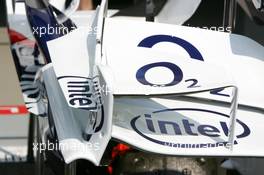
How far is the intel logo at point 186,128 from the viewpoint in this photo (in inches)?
53.1

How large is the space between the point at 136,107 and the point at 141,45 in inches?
9.6

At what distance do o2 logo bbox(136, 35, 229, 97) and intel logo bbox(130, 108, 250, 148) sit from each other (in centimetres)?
9

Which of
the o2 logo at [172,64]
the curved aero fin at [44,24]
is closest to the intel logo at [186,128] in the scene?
the o2 logo at [172,64]

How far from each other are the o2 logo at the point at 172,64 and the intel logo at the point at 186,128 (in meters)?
0.09

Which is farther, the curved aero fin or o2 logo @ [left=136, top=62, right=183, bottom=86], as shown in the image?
the curved aero fin

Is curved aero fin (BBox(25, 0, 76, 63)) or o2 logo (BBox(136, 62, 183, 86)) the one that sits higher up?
curved aero fin (BBox(25, 0, 76, 63))

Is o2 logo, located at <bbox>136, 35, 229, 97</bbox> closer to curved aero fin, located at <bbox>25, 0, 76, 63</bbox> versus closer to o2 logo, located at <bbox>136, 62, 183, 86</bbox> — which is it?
o2 logo, located at <bbox>136, 62, 183, 86</bbox>

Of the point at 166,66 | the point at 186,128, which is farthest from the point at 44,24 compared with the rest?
the point at 186,128

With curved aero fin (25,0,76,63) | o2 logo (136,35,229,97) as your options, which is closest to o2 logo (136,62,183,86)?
o2 logo (136,35,229,97)

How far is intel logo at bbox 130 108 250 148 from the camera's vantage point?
1.35 metres

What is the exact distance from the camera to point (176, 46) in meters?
1.63

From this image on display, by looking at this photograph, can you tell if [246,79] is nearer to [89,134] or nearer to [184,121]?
[184,121]

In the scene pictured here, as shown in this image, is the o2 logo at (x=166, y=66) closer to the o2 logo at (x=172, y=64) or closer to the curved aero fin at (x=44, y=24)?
the o2 logo at (x=172, y=64)

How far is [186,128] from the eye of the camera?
1.39 meters
